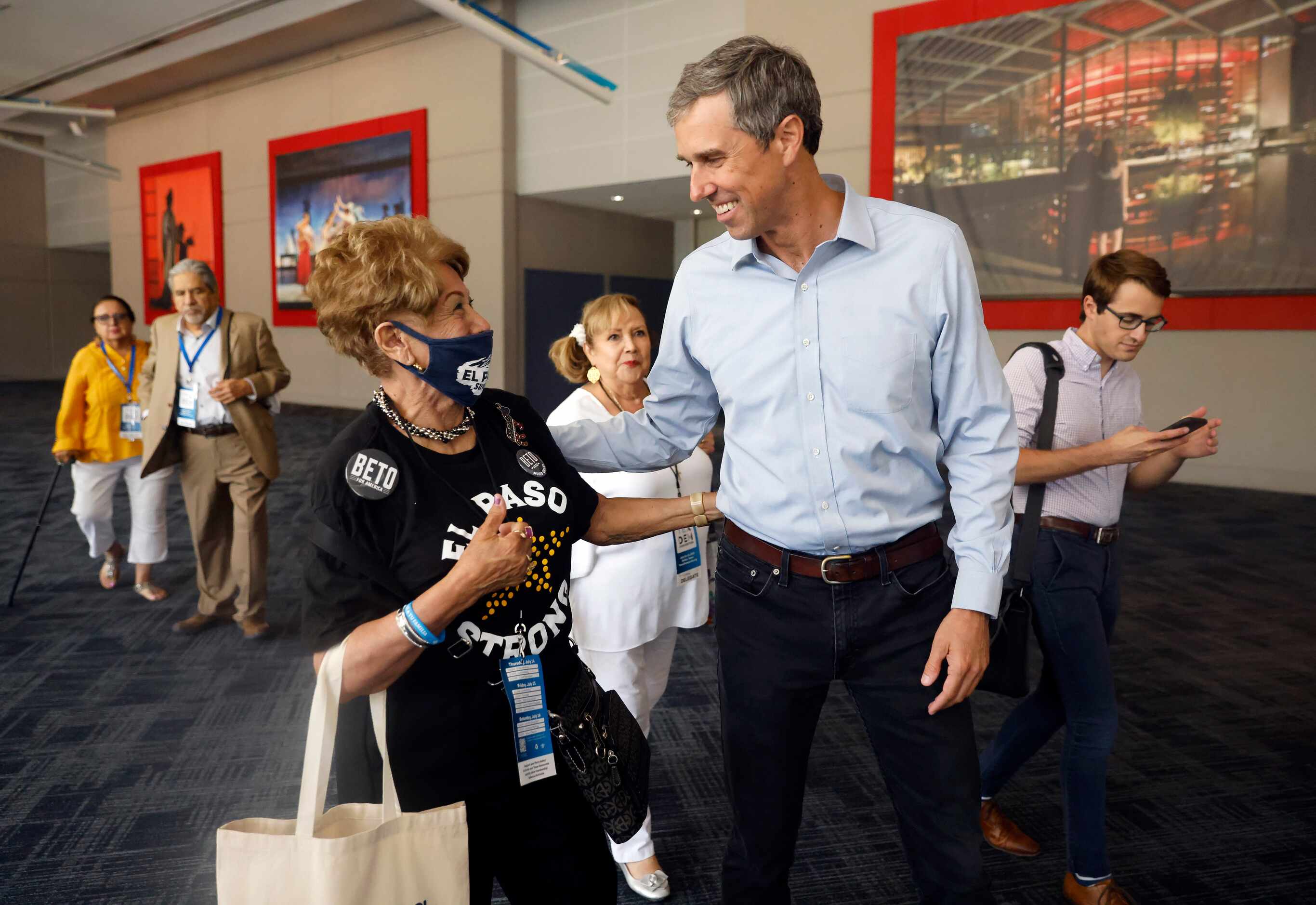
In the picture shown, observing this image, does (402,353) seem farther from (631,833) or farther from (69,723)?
(69,723)

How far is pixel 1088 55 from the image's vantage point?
7691 mm

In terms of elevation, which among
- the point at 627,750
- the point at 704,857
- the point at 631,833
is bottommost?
the point at 704,857

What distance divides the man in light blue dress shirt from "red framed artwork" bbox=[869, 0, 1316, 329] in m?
7.17

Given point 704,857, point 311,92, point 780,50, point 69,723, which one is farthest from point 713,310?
point 311,92

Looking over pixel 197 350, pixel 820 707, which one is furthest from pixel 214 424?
pixel 820 707

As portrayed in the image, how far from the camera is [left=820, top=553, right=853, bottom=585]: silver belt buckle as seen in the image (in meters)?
1.52

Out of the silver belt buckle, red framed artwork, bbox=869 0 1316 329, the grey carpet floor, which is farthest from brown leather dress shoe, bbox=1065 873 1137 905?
→ red framed artwork, bbox=869 0 1316 329

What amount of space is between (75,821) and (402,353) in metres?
2.18

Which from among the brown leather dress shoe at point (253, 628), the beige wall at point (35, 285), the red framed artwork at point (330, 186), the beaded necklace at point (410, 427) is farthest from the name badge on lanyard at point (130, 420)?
the beige wall at point (35, 285)

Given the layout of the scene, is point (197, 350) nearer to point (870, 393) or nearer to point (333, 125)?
point (870, 393)

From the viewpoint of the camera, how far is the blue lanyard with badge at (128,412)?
4.93 m

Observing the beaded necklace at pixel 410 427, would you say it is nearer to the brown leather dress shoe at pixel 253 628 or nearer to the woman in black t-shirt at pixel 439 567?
the woman in black t-shirt at pixel 439 567

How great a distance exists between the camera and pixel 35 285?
69.1ft

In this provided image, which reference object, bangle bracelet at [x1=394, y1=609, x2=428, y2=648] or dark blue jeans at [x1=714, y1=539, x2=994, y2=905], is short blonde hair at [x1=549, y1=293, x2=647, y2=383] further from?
bangle bracelet at [x1=394, y1=609, x2=428, y2=648]
